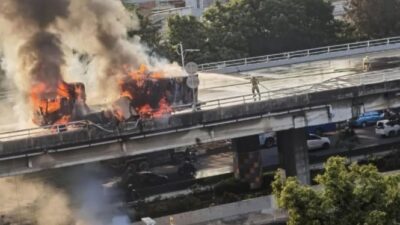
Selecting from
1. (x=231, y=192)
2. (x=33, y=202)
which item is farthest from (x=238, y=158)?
(x=33, y=202)

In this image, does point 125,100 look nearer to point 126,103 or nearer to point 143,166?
point 126,103

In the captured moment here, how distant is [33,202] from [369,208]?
55.4 ft

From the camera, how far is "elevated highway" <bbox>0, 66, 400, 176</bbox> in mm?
23391

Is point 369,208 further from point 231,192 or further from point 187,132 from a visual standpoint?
point 231,192

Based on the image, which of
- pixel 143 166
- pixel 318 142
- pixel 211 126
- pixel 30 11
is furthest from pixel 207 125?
pixel 318 142

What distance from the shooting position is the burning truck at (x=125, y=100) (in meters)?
24.8

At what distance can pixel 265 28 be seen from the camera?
164 feet

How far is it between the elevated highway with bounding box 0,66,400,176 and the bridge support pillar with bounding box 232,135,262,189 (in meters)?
2.11

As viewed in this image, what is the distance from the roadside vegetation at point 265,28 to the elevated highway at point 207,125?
18026 mm

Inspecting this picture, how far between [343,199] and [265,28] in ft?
118

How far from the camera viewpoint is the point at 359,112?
28953 mm

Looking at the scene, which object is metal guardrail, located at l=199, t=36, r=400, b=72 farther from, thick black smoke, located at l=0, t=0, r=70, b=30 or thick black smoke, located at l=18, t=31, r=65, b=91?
thick black smoke, located at l=18, t=31, r=65, b=91

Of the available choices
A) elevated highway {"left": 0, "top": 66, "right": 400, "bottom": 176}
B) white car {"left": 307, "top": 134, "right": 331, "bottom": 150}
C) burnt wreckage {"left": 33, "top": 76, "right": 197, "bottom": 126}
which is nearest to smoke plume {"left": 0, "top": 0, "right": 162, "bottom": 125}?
burnt wreckage {"left": 33, "top": 76, "right": 197, "bottom": 126}

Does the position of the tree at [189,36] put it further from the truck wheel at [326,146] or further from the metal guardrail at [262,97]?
the metal guardrail at [262,97]
